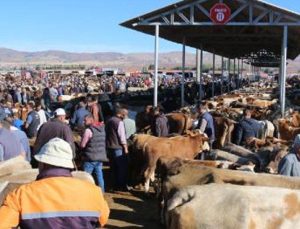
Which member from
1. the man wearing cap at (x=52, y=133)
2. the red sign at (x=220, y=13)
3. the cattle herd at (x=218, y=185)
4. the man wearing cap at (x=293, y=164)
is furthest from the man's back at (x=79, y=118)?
the man wearing cap at (x=293, y=164)

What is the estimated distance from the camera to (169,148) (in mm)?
11859

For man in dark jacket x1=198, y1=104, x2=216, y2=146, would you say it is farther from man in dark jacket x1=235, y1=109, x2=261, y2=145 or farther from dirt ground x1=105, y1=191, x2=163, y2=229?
dirt ground x1=105, y1=191, x2=163, y2=229

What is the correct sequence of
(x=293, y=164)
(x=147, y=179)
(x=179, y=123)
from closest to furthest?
(x=293, y=164)
(x=147, y=179)
(x=179, y=123)

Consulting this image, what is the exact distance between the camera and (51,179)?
3.90m

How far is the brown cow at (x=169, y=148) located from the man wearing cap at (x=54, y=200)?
7.44 metres

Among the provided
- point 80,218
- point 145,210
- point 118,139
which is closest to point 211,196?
point 80,218

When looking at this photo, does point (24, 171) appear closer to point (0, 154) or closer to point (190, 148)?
point (0, 154)

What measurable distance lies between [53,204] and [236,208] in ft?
8.85

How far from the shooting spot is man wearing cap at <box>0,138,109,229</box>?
3764 mm

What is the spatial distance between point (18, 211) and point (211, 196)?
2.88 meters

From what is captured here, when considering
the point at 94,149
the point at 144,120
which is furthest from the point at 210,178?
the point at 144,120

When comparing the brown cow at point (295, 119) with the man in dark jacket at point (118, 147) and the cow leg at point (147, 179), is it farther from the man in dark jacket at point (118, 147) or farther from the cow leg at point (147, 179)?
the man in dark jacket at point (118, 147)

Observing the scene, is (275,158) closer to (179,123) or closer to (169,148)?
(169,148)

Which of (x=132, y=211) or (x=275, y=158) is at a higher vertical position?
(x=275, y=158)
